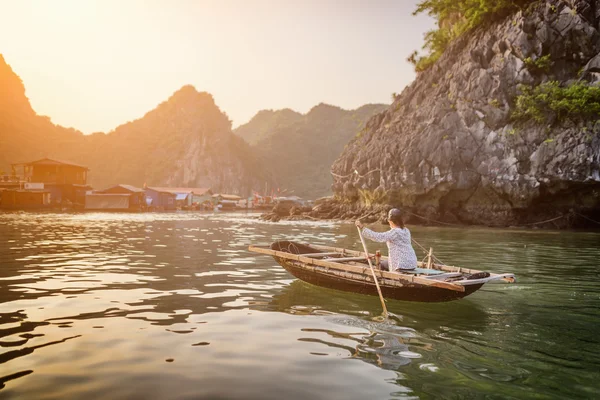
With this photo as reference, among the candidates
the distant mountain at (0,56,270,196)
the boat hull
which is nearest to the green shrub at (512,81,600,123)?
the boat hull

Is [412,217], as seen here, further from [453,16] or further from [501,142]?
[453,16]

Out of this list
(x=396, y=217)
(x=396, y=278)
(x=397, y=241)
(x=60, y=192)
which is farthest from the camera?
(x=60, y=192)

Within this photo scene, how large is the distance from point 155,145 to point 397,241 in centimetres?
13579

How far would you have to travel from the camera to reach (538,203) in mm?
33438

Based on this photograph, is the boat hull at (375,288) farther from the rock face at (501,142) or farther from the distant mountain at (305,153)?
the distant mountain at (305,153)

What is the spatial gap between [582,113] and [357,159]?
70.4 feet

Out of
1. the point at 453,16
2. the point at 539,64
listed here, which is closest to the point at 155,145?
the point at 453,16

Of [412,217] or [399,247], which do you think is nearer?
[399,247]

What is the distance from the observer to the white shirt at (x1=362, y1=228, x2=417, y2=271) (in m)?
8.98

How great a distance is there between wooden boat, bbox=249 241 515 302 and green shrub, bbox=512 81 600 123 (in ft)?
85.9

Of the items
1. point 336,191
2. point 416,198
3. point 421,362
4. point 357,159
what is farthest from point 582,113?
point 421,362

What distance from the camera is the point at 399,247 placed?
9141 millimetres

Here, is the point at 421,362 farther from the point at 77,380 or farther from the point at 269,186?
the point at 269,186

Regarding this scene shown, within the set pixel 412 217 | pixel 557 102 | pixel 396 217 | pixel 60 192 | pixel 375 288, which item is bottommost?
pixel 375 288
